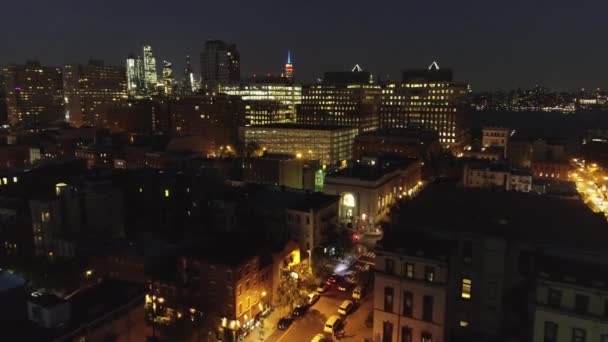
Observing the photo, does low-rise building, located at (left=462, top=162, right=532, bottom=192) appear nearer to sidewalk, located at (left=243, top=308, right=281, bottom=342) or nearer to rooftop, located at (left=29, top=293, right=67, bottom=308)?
sidewalk, located at (left=243, top=308, right=281, bottom=342)

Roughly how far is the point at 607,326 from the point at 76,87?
169170 mm

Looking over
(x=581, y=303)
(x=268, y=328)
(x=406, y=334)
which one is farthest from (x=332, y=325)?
(x=581, y=303)

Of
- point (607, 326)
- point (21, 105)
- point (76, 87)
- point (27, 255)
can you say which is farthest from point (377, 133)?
point (21, 105)

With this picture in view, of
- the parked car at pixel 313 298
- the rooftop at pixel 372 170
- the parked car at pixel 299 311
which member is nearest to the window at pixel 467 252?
the parked car at pixel 299 311

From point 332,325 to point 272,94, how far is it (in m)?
120

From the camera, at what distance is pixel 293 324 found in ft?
95.1

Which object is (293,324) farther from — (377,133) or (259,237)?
(377,133)

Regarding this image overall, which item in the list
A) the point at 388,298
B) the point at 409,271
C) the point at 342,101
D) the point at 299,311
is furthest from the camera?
the point at 342,101

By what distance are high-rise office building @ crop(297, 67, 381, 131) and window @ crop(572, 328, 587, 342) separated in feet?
297

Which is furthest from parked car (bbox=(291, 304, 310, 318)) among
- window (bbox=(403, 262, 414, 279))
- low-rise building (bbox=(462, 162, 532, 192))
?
low-rise building (bbox=(462, 162, 532, 192))

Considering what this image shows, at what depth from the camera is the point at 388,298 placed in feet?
79.0

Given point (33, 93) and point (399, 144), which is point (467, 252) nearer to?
point (399, 144)

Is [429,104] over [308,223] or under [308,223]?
over

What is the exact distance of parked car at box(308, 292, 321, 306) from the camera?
3156 cm
